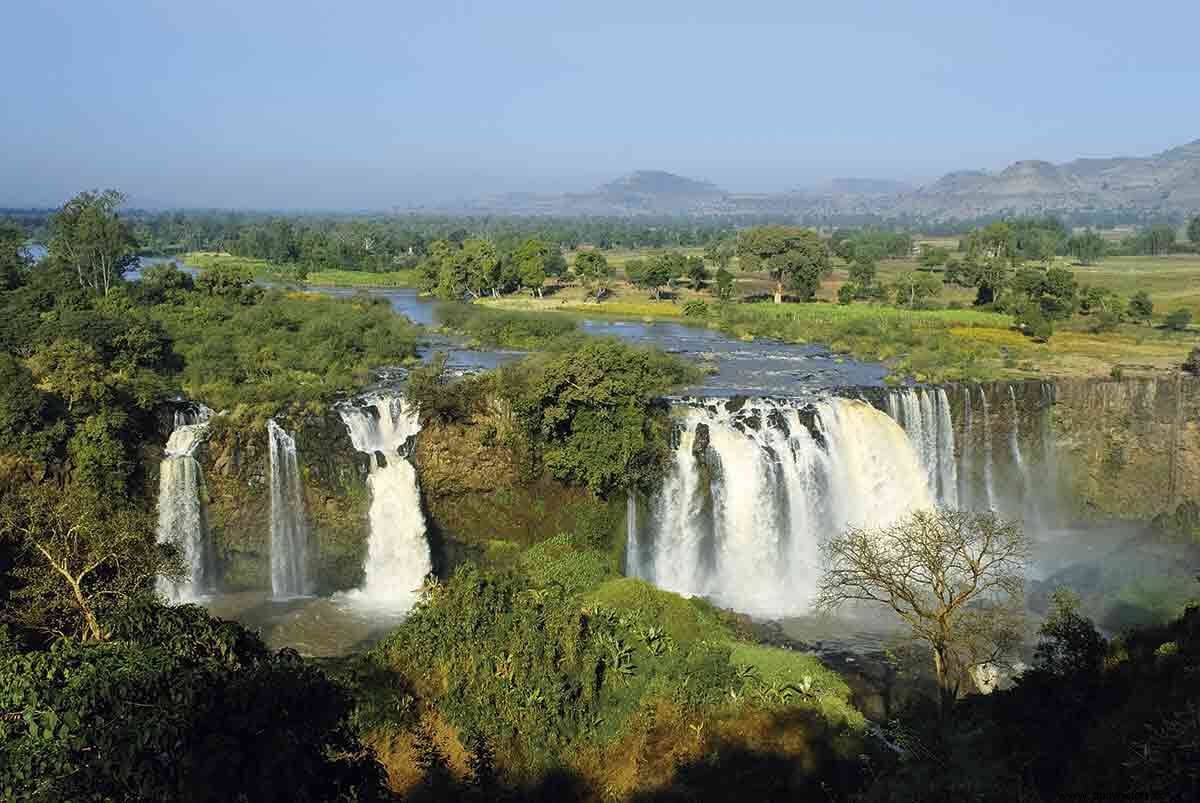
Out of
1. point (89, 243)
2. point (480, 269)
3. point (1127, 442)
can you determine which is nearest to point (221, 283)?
point (89, 243)

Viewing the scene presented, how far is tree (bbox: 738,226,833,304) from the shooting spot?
54125mm

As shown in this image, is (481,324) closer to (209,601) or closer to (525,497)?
(525,497)

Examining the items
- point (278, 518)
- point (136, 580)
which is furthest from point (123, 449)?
point (136, 580)

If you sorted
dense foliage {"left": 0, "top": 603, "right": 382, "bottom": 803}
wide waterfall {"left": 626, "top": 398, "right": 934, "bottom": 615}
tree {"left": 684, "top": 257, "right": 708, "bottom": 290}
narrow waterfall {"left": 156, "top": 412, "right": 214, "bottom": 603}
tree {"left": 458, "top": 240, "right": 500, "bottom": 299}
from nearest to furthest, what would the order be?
dense foliage {"left": 0, "top": 603, "right": 382, "bottom": 803}
narrow waterfall {"left": 156, "top": 412, "right": 214, "bottom": 603}
wide waterfall {"left": 626, "top": 398, "right": 934, "bottom": 615}
tree {"left": 458, "top": 240, "right": 500, "bottom": 299}
tree {"left": 684, "top": 257, "right": 708, "bottom": 290}

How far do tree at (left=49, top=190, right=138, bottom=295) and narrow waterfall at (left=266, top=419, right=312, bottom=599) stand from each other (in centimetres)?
2129

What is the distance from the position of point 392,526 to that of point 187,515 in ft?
14.6

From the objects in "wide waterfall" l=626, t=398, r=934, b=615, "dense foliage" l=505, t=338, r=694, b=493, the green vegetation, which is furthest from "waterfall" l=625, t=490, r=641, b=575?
the green vegetation

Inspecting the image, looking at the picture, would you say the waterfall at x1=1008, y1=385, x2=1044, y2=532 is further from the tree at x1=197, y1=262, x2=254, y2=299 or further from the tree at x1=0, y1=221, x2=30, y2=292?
the tree at x1=0, y1=221, x2=30, y2=292

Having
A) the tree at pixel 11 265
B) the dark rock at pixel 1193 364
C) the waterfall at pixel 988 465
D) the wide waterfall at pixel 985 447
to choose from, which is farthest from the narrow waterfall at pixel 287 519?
the dark rock at pixel 1193 364

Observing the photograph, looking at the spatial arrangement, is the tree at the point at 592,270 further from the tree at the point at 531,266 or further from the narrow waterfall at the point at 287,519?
the narrow waterfall at the point at 287,519

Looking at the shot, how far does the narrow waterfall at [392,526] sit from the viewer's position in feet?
77.4

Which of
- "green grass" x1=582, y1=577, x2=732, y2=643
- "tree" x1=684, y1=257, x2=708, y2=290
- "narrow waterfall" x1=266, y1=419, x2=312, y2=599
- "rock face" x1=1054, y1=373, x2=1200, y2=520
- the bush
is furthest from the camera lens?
"tree" x1=684, y1=257, x2=708, y2=290

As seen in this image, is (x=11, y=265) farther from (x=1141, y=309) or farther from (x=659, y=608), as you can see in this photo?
(x=1141, y=309)

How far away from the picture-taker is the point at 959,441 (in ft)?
93.1
